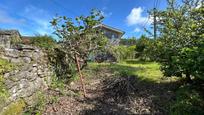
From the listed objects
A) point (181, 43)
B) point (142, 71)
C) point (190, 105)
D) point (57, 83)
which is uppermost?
point (181, 43)

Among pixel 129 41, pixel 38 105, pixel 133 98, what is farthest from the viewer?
pixel 129 41

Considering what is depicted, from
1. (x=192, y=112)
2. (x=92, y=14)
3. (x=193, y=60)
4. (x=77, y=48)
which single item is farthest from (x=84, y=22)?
(x=192, y=112)

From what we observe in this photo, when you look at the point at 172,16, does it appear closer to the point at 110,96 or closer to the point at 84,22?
the point at 84,22

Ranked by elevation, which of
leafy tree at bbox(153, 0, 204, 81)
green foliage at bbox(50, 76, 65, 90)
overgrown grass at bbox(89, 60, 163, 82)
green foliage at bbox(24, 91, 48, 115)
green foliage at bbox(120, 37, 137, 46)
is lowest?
green foliage at bbox(24, 91, 48, 115)

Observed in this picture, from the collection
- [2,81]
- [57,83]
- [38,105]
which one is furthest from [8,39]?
[2,81]

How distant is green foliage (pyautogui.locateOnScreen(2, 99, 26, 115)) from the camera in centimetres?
530

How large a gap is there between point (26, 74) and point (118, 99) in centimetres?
286

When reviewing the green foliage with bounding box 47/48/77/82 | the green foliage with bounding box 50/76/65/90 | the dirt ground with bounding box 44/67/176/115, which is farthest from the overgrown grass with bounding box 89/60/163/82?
the green foliage with bounding box 50/76/65/90

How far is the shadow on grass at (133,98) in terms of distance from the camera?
6.29 metres

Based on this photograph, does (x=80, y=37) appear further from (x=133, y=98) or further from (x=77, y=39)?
(x=133, y=98)

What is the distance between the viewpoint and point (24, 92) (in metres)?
6.24

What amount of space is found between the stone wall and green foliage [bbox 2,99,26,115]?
0.09 m

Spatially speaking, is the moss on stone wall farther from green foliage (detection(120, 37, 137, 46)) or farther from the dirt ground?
green foliage (detection(120, 37, 137, 46))

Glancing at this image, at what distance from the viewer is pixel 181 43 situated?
7625 millimetres
